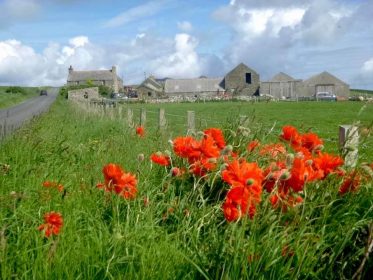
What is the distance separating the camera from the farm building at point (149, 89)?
Answer: 13738 cm

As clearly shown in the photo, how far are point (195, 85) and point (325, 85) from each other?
30.4 meters

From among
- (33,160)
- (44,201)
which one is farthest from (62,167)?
(44,201)

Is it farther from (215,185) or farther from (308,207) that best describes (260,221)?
(215,185)

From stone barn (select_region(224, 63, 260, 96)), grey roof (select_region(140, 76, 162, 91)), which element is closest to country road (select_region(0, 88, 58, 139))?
stone barn (select_region(224, 63, 260, 96))

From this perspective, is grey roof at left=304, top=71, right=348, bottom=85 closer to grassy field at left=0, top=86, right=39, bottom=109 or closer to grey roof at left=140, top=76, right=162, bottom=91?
grey roof at left=140, top=76, right=162, bottom=91

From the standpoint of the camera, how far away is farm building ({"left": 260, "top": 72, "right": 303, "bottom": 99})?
116 m

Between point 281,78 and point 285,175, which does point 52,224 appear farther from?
point 281,78

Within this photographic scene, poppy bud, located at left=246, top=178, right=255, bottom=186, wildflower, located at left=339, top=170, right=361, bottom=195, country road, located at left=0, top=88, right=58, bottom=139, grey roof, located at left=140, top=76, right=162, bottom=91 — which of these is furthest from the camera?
grey roof, located at left=140, top=76, right=162, bottom=91

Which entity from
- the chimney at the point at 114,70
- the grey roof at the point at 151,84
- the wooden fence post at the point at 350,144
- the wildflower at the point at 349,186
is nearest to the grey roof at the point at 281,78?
the grey roof at the point at 151,84

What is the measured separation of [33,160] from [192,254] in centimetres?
385

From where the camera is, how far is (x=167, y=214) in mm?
3490

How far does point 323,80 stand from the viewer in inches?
4596

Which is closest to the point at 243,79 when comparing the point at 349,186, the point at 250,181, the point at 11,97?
the point at 11,97

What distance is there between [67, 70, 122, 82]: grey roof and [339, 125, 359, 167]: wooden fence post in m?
156
